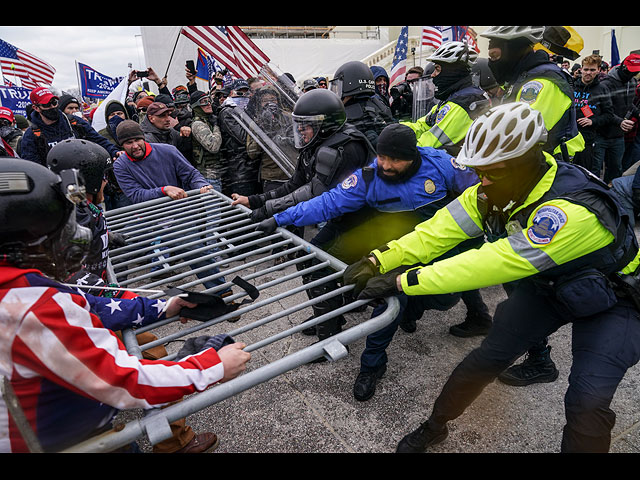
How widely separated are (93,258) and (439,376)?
2561 millimetres

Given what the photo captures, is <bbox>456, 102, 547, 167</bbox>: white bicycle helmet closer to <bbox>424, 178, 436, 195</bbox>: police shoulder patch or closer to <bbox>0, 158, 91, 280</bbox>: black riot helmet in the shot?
<bbox>424, 178, 436, 195</bbox>: police shoulder patch

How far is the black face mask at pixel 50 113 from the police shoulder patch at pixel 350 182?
4.26 metres

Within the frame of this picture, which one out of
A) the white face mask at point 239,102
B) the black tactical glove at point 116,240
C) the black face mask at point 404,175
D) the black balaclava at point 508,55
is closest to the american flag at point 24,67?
the white face mask at point 239,102

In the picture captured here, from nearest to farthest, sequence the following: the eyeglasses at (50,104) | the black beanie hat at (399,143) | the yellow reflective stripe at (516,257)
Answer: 1. the yellow reflective stripe at (516,257)
2. the black beanie hat at (399,143)
3. the eyeglasses at (50,104)

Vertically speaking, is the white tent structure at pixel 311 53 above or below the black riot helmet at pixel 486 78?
below

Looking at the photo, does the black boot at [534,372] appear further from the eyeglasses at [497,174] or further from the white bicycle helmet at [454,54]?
the white bicycle helmet at [454,54]

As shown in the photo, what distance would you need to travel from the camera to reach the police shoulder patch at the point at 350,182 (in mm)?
3024

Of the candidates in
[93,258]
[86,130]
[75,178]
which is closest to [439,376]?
[93,258]

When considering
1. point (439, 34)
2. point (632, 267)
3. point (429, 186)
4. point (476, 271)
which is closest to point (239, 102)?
point (429, 186)

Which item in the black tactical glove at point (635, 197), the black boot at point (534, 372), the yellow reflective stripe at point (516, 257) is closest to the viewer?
the yellow reflective stripe at point (516, 257)

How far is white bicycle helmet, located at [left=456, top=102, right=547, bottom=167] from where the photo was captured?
73.7 inches

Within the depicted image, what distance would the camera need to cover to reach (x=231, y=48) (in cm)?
587

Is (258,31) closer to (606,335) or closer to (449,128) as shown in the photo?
(449,128)

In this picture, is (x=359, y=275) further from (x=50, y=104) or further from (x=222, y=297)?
(x=50, y=104)
